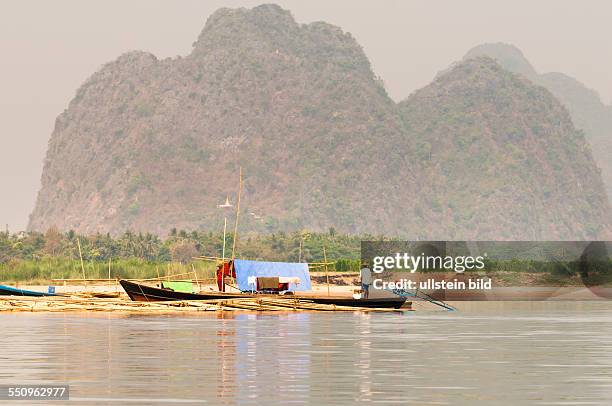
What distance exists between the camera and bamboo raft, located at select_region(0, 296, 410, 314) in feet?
189

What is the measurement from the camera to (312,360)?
3027 centimetres

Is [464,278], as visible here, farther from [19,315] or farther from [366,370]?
[366,370]

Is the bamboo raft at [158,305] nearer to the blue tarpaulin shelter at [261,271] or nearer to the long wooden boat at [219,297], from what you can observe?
the long wooden boat at [219,297]

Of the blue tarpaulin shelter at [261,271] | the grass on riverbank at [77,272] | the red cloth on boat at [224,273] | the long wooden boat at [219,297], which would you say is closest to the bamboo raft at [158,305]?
the long wooden boat at [219,297]

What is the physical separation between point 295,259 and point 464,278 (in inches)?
2114

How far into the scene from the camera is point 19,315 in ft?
184

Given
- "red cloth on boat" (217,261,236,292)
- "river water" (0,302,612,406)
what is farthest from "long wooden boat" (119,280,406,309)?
"river water" (0,302,612,406)

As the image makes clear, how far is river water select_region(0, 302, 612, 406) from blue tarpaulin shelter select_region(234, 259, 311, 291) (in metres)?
14.7

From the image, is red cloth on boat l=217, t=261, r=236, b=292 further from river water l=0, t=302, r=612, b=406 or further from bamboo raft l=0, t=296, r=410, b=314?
river water l=0, t=302, r=612, b=406

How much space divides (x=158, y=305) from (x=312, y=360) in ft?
92.9

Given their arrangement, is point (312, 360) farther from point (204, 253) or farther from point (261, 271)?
point (204, 253)

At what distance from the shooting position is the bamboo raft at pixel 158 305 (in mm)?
57562

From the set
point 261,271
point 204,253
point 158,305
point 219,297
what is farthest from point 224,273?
point 204,253

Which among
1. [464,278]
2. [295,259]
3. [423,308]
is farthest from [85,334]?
[295,259]
